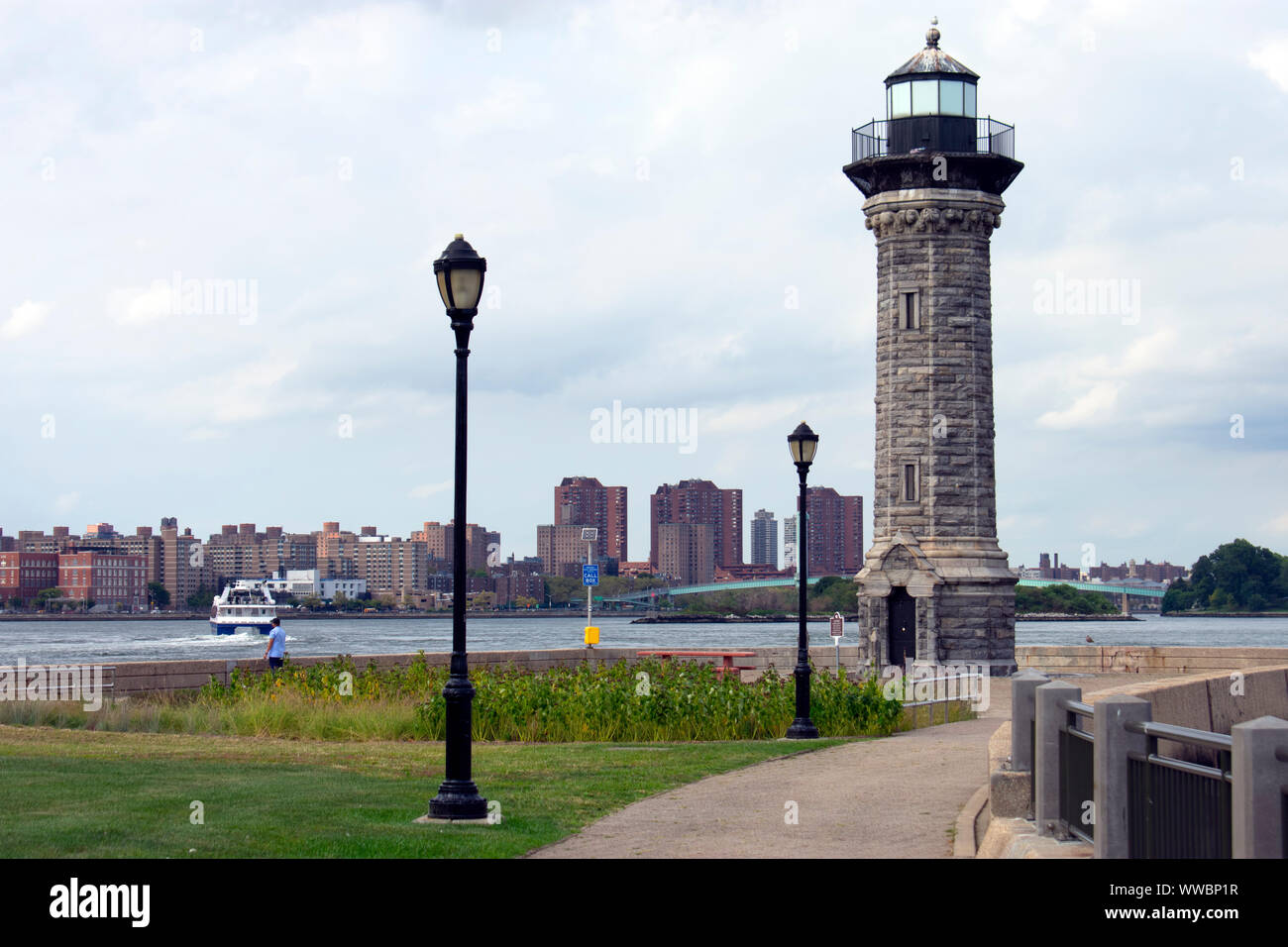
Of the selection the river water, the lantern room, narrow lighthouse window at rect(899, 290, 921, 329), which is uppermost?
the lantern room

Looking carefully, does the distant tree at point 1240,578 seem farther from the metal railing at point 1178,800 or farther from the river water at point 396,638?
the metal railing at point 1178,800

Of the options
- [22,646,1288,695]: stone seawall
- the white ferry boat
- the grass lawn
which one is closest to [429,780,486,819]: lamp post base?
the grass lawn

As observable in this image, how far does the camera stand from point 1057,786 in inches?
394

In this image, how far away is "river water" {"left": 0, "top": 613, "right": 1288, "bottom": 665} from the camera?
9112cm

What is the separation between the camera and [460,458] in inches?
522

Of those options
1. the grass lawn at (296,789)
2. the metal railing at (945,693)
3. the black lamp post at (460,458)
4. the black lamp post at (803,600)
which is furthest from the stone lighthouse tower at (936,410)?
the black lamp post at (460,458)

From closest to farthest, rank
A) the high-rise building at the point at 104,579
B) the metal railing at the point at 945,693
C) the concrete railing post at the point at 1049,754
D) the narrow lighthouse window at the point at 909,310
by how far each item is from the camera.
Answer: the concrete railing post at the point at 1049,754 < the metal railing at the point at 945,693 < the narrow lighthouse window at the point at 909,310 < the high-rise building at the point at 104,579

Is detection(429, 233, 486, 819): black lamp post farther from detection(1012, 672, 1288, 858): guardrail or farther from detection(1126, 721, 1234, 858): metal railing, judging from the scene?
detection(1126, 721, 1234, 858): metal railing

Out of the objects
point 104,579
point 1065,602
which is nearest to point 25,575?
point 104,579

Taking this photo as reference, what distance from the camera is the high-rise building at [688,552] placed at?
15725cm

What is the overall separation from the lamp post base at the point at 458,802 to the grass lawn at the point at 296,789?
30 centimetres
